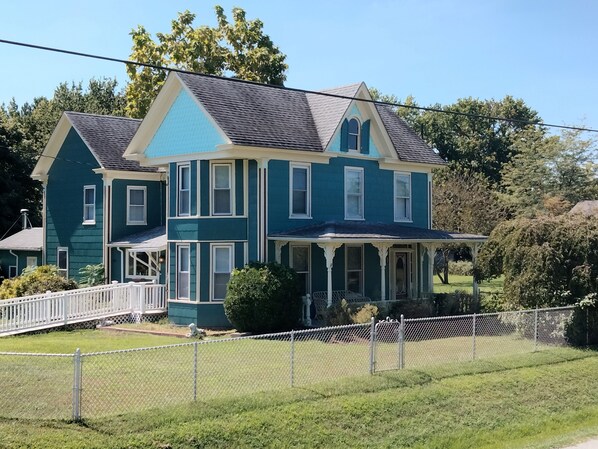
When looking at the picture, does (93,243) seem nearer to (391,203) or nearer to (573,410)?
(391,203)

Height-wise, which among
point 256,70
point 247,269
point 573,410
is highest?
point 256,70

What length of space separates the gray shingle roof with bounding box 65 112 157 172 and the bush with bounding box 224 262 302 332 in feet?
32.9

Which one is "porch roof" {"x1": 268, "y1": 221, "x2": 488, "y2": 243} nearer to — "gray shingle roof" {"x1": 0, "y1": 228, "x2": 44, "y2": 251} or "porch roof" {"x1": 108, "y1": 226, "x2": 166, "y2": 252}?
"porch roof" {"x1": 108, "y1": 226, "x2": 166, "y2": 252}

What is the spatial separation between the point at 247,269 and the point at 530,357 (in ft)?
28.5

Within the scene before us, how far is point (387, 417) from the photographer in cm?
1392

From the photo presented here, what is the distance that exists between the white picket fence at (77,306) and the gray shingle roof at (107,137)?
6.29 m

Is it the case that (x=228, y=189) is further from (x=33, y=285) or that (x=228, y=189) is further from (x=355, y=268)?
(x=33, y=285)

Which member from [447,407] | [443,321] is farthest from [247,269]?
[447,407]

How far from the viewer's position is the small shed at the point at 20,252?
35688 millimetres

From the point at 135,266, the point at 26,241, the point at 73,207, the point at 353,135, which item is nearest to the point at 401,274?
the point at 353,135

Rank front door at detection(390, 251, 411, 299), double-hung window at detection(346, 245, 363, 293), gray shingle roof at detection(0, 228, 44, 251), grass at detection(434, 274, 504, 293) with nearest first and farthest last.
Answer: double-hung window at detection(346, 245, 363, 293) < front door at detection(390, 251, 411, 299) < gray shingle roof at detection(0, 228, 44, 251) < grass at detection(434, 274, 504, 293)

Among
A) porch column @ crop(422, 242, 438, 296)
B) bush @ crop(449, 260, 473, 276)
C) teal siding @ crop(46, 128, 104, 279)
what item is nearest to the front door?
porch column @ crop(422, 242, 438, 296)

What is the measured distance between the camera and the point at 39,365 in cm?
1642

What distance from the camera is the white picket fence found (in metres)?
23.7
